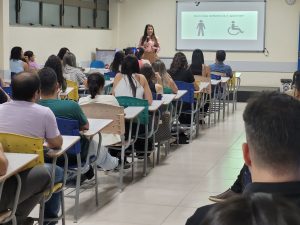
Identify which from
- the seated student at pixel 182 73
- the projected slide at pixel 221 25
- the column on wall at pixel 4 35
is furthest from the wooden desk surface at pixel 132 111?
the projected slide at pixel 221 25

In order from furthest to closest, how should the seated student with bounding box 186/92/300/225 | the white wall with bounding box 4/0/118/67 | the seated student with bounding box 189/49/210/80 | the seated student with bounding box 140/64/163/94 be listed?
the white wall with bounding box 4/0/118/67 < the seated student with bounding box 189/49/210/80 < the seated student with bounding box 140/64/163/94 < the seated student with bounding box 186/92/300/225

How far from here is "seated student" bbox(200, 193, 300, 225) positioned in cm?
92

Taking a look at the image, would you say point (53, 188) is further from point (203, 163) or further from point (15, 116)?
point (203, 163)

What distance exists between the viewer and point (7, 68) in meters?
10.3

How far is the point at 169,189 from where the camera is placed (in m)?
5.49

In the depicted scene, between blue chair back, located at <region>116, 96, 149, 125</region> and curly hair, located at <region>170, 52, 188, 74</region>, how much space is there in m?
2.34

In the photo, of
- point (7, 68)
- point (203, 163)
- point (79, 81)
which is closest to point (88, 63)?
point (7, 68)

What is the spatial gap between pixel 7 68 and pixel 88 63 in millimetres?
3604

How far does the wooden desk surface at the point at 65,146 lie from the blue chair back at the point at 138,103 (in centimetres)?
184

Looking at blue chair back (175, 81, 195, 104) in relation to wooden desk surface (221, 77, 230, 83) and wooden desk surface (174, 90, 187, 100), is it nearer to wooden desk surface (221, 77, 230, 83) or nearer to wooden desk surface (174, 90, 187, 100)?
wooden desk surface (174, 90, 187, 100)

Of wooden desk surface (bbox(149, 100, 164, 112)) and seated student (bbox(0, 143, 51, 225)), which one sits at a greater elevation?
wooden desk surface (bbox(149, 100, 164, 112))

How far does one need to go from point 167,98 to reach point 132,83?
25.9 inches

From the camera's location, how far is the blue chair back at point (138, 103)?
19.3 ft

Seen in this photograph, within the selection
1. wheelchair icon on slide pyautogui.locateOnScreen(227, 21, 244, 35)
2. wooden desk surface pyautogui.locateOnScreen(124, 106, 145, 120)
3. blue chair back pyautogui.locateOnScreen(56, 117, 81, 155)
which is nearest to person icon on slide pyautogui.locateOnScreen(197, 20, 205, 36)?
wheelchair icon on slide pyautogui.locateOnScreen(227, 21, 244, 35)
